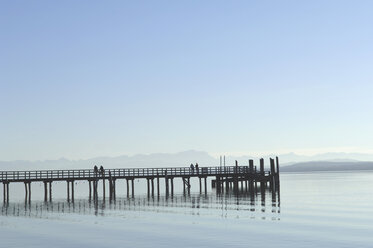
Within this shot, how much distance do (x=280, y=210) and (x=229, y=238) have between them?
63.1ft

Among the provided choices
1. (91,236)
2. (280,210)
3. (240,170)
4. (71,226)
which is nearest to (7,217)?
(71,226)

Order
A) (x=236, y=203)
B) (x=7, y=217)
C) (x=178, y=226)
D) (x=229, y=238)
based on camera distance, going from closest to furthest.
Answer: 1. (x=229, y=238)
2. (x=178, y=226)
3. (x=7, y=217)
4. (x=236, y=203)

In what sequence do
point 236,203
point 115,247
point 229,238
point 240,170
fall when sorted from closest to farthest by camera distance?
point 115,247 < point 229,238 < point 236,203 < point 240,170

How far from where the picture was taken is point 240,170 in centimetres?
8481

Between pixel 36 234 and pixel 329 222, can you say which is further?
pixel 329 222

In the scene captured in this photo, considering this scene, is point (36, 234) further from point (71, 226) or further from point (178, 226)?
point (178, 226)

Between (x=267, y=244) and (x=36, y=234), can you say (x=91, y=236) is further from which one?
(x=267, y=244)

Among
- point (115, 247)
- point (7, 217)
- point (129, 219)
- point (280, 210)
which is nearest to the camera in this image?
point (115, 247)

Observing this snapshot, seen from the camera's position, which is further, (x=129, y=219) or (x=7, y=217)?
(x=7, y=217)

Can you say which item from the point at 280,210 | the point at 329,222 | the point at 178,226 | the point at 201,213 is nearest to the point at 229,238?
the point at 178,226

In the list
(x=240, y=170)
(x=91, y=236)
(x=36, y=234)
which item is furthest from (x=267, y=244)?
(x=240, y=170)

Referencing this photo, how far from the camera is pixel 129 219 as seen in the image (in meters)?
44.9

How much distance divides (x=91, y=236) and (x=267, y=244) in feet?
35.9

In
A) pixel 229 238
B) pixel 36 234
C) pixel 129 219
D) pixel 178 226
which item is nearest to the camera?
pixel 229 238
